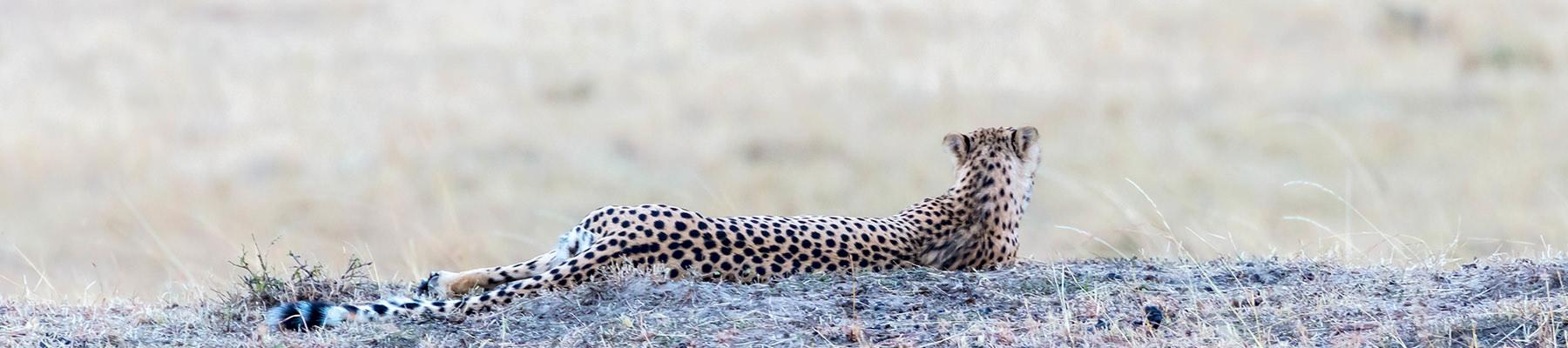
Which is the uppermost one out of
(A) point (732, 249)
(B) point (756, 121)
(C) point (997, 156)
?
(B) point (756, 121)

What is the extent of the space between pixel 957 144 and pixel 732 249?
2.82ft

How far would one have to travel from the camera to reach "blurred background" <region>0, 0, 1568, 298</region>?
9.39 m

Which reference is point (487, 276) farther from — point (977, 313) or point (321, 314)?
point (977, 313)

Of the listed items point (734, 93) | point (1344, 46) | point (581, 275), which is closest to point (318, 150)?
point (734, 93)

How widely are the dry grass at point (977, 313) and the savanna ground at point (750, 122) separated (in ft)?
8.66

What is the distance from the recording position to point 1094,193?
31.4 feet

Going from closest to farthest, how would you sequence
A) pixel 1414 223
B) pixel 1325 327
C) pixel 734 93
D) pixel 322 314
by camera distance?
pixel 1325 327 < pixel 322 314 < pixel 1414 223 < pixel 734 93

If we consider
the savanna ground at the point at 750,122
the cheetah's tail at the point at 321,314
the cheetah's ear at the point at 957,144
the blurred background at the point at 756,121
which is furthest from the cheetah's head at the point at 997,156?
the savanna ground at the point at 750,122

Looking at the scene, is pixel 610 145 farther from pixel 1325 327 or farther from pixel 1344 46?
pixel 1325 327

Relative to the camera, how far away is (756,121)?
1188 cm

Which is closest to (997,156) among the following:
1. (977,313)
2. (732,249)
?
(732,249)

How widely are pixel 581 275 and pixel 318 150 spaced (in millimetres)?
7857

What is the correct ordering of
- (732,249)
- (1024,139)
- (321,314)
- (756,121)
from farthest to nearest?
(756,121) → (1024,139) → (732,249) → (321,314)

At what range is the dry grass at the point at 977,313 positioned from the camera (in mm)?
3395
